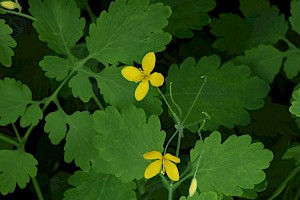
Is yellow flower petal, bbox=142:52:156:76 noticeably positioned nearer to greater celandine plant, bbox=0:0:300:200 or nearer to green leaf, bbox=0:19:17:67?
greater celandine plant, bbox=0:0:300:200

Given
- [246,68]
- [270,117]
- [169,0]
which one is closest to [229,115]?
[246,68]

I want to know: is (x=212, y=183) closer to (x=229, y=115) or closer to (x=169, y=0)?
(x=229, y=115)

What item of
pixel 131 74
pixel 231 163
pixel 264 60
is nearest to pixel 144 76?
pixel 131 74

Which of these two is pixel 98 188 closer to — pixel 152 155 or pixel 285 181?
pixel 152 155

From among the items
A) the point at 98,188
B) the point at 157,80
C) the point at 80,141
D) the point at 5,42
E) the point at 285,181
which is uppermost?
the point at 5,42

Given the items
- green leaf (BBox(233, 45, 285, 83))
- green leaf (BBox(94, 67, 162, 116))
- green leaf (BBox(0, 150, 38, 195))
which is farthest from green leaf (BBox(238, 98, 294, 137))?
green leaf (BBox(0, 150, 38, 195))

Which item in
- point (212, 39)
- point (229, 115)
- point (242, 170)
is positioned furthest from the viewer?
point (212, 39)
